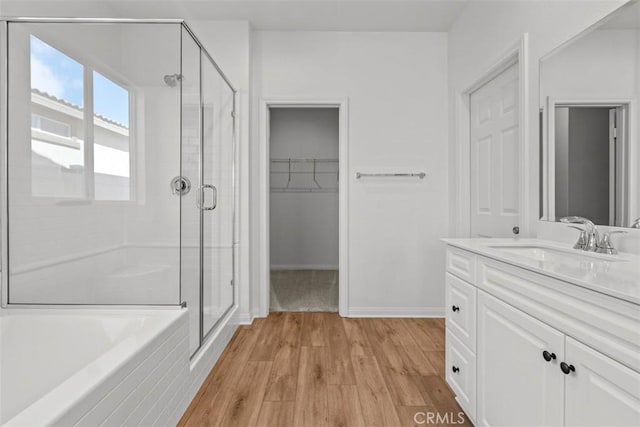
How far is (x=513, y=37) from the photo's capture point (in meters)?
2.13

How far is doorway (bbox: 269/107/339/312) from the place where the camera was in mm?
5453

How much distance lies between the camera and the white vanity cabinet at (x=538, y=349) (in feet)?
2.70

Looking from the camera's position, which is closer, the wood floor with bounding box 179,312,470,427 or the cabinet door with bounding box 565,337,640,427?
the cabinet door with bounding box 565,337,640,427

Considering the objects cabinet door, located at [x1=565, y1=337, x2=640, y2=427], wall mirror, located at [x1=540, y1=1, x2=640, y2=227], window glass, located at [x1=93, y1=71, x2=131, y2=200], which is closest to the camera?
cabinet door, located at [x1=565, y1=337, x2=640, y2=427]

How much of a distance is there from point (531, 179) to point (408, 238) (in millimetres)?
1406

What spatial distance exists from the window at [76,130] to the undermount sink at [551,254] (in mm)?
2371

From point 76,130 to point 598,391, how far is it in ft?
9.02

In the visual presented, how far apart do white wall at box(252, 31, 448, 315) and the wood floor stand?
→ 525 millimetres

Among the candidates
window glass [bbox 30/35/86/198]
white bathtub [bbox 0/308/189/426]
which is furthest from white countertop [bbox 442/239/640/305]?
window glass [bbox 30/35/86/198]

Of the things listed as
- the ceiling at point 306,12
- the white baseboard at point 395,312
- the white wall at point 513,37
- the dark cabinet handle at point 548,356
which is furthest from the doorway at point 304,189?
the dark cabinet handle at point 548,356

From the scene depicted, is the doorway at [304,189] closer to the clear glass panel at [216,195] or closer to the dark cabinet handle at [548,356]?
the clear glass panel at [216,195]

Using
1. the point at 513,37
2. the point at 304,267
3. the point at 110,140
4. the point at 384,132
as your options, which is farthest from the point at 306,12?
the point at 304,267

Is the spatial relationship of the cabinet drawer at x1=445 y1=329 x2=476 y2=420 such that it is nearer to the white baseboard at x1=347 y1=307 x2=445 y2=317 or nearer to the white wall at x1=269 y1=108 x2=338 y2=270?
the white baseboard at x1=347 y1=307 x2=445 y2=317

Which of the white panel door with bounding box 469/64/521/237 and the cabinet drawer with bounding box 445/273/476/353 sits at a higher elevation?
the white panel door with bounding box 469/64/521/237
